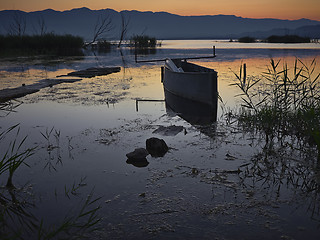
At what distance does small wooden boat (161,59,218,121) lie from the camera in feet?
30.3

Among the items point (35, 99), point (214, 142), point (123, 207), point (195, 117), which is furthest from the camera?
point (35, 99)

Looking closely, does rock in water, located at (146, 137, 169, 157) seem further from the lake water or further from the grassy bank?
the grassy bank

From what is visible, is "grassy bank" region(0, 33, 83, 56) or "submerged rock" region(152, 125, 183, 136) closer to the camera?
"submerged rock" region(152, 125, 183, 136)

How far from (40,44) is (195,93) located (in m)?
29.1

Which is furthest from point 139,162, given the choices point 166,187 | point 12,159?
point 12,159

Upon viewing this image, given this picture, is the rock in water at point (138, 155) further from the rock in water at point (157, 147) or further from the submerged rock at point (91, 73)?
the submerged rock at point (91, 73)

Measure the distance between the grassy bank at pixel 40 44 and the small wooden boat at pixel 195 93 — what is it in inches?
995

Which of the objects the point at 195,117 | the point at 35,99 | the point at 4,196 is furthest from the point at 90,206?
the point at 35,99

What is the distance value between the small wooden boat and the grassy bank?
82.9 feet

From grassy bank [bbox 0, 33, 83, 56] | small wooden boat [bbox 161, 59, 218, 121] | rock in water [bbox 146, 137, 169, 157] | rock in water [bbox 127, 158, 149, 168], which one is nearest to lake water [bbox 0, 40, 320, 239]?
rock in water [bbox 127, 158, 149, 168]

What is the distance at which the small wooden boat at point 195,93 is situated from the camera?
924 cm

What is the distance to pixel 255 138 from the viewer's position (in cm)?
627

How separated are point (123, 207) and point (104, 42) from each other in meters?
45.8

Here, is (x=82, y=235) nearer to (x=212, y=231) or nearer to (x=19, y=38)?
(x=212, y=231)
